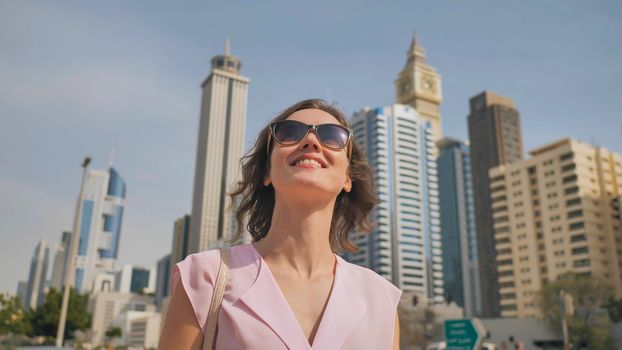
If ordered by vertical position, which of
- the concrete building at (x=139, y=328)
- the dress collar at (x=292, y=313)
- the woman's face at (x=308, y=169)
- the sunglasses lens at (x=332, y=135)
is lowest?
the concrete building at (x=139, y=328)

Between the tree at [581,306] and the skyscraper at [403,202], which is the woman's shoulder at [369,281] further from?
the skyscraper at [403,202]

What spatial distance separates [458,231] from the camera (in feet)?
532

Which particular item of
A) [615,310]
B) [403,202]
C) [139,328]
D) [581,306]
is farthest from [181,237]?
[615,310]

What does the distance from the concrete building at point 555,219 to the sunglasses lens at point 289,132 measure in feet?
297

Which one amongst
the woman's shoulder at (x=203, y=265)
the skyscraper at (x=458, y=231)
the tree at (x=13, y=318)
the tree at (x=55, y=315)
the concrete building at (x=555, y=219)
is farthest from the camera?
the skyscraper at (x=458, y=231)

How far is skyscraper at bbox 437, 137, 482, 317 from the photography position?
6284 inches

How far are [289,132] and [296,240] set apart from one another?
1.53ft

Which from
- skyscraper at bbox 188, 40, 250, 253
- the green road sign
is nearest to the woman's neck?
the green road sign

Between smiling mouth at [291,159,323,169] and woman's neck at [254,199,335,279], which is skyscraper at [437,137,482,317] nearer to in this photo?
woman's neck at [254,199,335,279]

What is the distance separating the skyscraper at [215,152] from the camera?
170625 mm

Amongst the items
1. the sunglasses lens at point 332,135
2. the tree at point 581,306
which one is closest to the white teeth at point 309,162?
the sunglasses lens at point 332,135

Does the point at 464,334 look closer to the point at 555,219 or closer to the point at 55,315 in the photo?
the point at 55,315

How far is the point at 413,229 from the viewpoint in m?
139

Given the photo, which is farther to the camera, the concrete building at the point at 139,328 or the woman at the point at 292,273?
the concrete building at the point at 139,328
